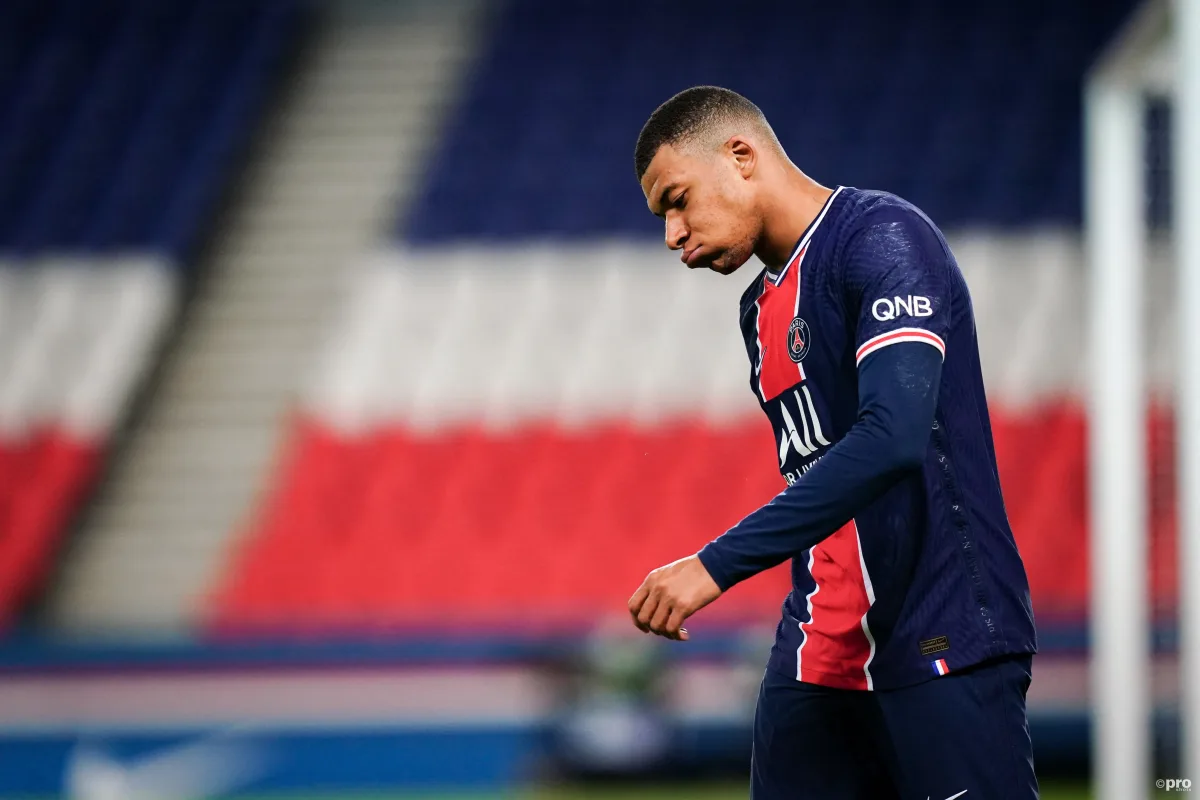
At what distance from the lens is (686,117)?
2379mm

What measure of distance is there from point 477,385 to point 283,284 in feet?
7.24

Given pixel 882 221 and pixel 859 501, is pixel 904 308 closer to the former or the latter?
pixel 882 221

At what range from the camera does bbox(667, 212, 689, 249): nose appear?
2.39 metres

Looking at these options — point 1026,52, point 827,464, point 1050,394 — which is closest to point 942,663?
point 827,464

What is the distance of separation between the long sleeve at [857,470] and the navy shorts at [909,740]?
36cm

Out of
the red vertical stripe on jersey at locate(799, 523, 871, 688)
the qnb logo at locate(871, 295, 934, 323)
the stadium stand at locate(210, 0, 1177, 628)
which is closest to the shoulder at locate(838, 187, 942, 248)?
the qnb logo at locate(871, 295, 934, 323)

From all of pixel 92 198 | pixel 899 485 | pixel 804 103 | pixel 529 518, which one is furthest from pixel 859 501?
pixel 92 198

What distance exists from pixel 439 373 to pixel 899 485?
742 centimetres

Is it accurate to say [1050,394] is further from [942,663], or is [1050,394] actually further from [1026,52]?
[942,663]

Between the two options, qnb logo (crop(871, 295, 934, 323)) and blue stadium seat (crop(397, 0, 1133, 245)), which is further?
blue stadium seat (crop(397, 0, 1133, 245))

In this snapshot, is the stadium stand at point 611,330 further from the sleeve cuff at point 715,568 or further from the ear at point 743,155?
the sleeve cuff at point 715,568

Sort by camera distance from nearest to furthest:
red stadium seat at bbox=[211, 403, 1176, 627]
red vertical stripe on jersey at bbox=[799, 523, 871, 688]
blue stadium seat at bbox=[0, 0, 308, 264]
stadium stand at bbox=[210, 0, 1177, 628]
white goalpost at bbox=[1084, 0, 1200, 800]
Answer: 1. red vertical stripe on jersey at bbox=[799, 523, 871, 688]
2. white goalpost at bbox=[1084, 0, 1200, 800]
3. red stadium seat at bbox=[211, 403, 1176, 627]
4. stadium stand at bbox=[210, 0, 1177, 628]
5. blue stadium seat at bbox=[0, 0, 308, 264]

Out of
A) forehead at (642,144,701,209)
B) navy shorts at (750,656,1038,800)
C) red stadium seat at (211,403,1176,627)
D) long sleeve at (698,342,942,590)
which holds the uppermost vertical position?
red stadium seat at (211,403,1176,627)

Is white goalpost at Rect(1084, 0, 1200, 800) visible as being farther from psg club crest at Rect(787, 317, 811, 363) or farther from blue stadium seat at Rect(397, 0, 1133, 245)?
blue stadium seat at Rect(397, 0, 1133, 245)
